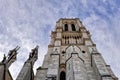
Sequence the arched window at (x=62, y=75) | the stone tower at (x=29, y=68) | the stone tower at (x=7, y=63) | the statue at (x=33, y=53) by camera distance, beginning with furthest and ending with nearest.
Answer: the statue at (x=33, y=53)
the arched window at (x=62, y=75)
the stone tower at (x=29, y=68)
the stone tower at (x=7, y=63)

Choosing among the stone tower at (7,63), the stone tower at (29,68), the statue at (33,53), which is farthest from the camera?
the statue at (33,53)

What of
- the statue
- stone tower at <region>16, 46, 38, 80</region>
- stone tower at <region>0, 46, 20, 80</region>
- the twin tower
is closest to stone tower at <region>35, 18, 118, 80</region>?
the twin tower

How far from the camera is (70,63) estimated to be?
74.3 feet

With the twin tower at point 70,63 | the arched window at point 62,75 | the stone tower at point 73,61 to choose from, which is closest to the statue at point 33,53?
the twin tower at point 70,63

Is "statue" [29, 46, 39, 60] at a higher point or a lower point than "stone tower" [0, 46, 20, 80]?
higher

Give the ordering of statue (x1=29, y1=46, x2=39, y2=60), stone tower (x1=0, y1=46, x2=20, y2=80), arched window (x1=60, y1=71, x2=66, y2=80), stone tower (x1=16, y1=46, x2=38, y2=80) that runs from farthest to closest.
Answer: statue (x1=29, y1=46, x2=39, y2=60), arched window (x1=60, y1=71, x2=66, y2=80), stone tower (x1=16, y1=46, x2=38, y2=80), stone tower (x1=0, y1=46, x2=20, y2=80)

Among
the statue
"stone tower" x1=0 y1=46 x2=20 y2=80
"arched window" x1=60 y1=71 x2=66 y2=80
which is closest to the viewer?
"stone tower" x1=0 y1=46 x2=20 y2=80

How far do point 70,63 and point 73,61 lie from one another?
Answer: 1.27 feet

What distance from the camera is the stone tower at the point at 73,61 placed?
20.6 meters

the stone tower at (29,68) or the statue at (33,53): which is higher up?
the statue at (33,53)

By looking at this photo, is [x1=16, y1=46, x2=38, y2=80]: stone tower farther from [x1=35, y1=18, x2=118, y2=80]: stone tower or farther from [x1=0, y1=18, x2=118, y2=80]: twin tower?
[x1=35, y1=18, x2=118, y2=80]: stone tower

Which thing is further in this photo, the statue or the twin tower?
the statue

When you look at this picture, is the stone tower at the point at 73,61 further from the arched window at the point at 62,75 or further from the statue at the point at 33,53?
the statue at the point at 33,53

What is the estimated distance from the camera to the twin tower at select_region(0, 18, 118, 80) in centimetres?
2036
